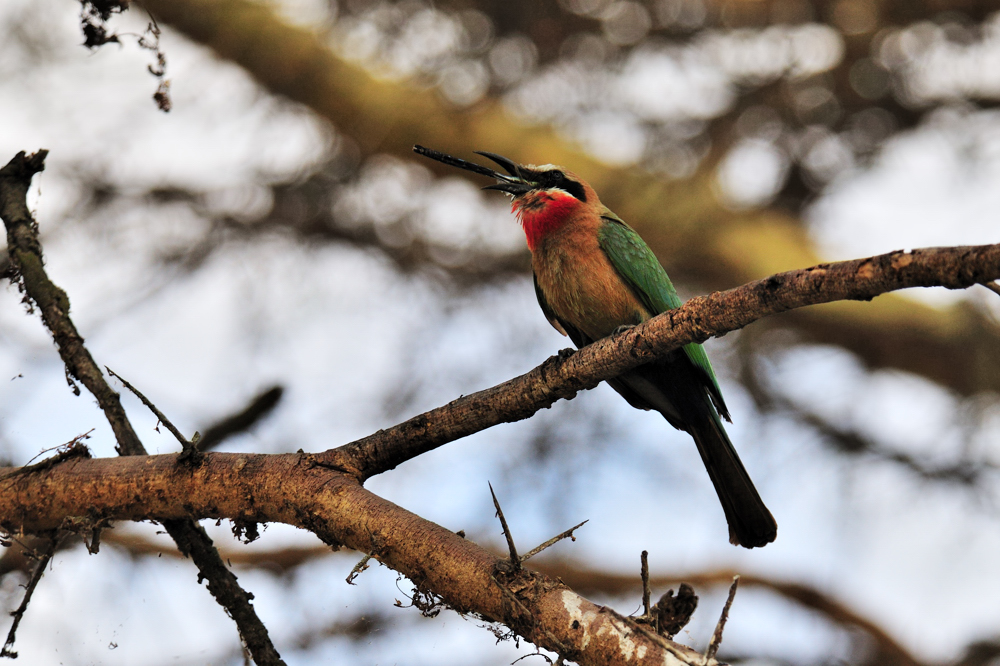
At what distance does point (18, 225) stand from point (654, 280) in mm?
2590

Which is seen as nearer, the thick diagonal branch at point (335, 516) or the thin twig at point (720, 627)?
the thin twig at point (720, 627)

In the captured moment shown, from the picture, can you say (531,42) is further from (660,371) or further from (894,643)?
(894,643)

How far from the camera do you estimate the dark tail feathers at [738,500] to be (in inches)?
134

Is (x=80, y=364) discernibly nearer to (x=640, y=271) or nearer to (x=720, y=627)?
(x=720, y=627)

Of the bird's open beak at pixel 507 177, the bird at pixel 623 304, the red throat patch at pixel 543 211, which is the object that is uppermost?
the bird's open beak at pixel 507 177

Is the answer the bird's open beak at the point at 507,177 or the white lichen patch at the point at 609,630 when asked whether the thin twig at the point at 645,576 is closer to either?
the white lichen patch at the point at 609,630

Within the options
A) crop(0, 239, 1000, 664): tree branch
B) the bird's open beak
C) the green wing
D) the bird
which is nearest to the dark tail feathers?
the bird

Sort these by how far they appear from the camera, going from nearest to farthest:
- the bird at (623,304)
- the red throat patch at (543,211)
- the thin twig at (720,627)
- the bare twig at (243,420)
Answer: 1. the thin twig at (720,627)
2. the bare twig at (243,420)
3. the bird at (623,304)
4. the red throat patch at (543,211)

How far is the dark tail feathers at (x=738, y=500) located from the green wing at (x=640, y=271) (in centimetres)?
18

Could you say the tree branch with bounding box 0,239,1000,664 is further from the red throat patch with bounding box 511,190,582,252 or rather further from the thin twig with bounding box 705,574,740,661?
the red throat patch with bounding box 511,190,582,252

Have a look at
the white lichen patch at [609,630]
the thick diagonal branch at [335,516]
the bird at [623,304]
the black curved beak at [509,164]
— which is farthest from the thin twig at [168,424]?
the black curved beak at [509,164]

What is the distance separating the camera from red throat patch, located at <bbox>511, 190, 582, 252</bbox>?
3.99 m

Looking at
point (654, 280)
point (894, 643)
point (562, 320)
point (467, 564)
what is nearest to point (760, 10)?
point (654, 280)

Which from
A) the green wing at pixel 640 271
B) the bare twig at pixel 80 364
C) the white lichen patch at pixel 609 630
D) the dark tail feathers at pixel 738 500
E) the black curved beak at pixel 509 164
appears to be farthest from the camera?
the black curved beak at pixel 509 164
